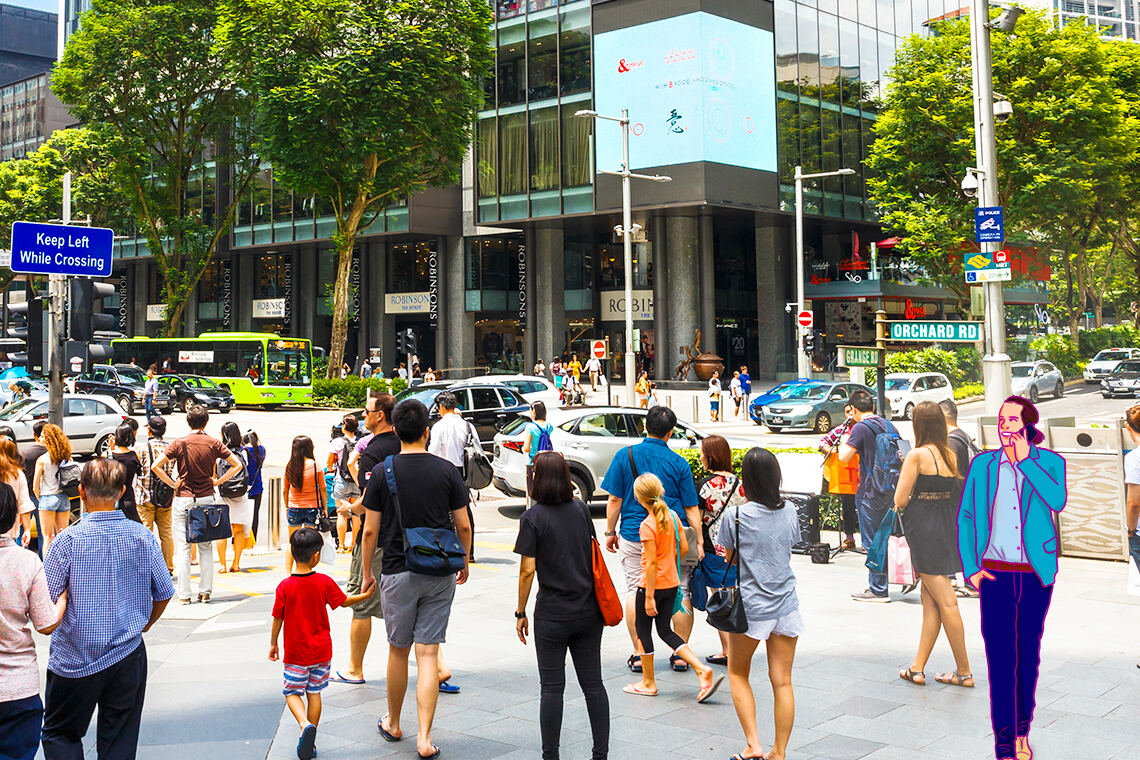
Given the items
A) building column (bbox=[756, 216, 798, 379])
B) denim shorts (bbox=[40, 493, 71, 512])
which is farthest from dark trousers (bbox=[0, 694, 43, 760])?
building column (bbox=[756, 216, 798, 379])

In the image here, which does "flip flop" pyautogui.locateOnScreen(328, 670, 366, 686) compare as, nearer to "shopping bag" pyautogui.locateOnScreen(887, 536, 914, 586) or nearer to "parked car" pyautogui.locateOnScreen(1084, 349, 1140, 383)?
"shopping bag" pyautogui.locateOnScreen(887, 536, 914, 586)

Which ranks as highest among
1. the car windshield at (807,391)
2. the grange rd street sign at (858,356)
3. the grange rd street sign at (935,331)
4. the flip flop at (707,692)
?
the grange rd street sign at (935,331)

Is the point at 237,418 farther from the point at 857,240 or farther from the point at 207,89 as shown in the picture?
the point at 857,240

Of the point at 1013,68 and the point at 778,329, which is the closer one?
the point at 1013,68

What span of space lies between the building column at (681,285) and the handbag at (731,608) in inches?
1552

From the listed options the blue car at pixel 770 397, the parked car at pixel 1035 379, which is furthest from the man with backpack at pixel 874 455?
the parked car at pixel 1035 379

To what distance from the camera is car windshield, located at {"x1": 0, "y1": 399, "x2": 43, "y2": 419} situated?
23.8 metres

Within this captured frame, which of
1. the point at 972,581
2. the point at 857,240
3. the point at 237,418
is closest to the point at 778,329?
the point at 857,240

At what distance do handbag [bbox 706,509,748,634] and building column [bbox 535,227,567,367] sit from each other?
44.5 metres

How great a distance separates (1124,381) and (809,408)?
15774mm

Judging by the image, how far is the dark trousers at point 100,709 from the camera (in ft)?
14.8

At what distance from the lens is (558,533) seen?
5.34 m

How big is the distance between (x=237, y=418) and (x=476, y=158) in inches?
756

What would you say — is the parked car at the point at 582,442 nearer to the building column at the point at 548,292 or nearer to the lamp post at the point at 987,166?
the lamp post at the point at 987,166
